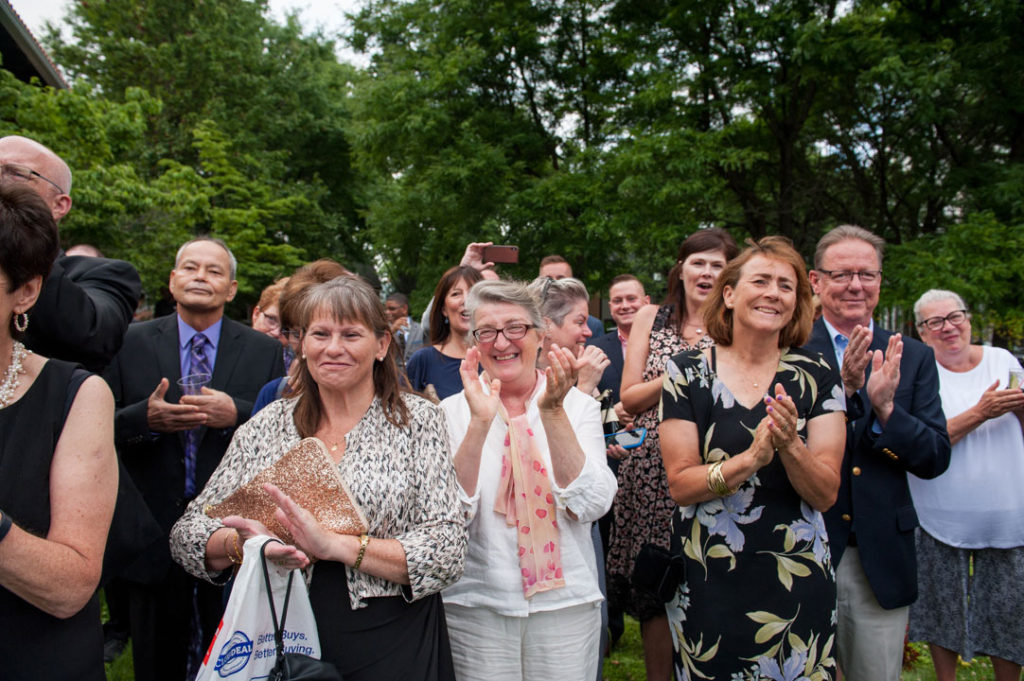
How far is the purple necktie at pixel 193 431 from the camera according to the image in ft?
11.3

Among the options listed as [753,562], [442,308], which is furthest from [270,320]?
[753,562]

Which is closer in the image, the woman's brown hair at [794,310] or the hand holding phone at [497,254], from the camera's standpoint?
the woman's brown hair at [794,310]

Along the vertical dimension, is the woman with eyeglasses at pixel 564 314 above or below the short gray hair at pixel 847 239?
below

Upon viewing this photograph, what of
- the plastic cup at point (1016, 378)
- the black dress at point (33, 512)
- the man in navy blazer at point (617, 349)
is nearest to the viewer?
the black dress at point (33, 512)

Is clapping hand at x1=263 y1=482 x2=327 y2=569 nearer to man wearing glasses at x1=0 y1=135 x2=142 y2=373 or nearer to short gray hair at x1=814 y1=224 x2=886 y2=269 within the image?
man wearing glasses at x1=0 y1=135 x2=142 y2=373

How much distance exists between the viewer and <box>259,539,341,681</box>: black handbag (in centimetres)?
193

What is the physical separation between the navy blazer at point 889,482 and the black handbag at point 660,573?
80 cm

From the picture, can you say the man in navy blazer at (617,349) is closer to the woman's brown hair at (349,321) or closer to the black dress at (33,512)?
the woman's brown hair at (349,321)

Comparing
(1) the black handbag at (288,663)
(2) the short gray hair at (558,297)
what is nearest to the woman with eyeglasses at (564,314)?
(2) the short gray hair at (558,297)

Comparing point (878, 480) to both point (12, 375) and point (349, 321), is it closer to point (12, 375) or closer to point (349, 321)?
point (349, 321)

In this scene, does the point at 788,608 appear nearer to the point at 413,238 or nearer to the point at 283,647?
the point at 283,647

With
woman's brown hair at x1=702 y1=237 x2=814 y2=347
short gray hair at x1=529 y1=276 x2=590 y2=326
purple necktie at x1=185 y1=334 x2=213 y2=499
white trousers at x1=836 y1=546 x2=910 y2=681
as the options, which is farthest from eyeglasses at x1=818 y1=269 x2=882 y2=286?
purple necktie at x1=185 y1=334 x2=213 y2=499

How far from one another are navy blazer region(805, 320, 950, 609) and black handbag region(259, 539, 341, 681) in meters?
2.19

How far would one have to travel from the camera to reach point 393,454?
233 centimetres
